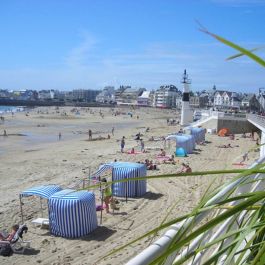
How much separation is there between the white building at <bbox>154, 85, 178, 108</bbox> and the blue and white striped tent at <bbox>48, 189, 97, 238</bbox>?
150302mm

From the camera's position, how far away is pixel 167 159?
23625 millimetres

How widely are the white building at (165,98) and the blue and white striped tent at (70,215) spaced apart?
15030cm

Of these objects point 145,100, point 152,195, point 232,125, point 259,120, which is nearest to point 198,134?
point 259,120

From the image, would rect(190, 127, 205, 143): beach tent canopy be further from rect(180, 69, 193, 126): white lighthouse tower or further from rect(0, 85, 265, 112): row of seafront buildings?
rect(0, 85, 265, 112): row of seafront buildings

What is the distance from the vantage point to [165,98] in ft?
534

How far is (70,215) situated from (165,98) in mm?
153826

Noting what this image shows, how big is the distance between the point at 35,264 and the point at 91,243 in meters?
1.60

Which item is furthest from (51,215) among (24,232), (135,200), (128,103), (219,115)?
(128,103)

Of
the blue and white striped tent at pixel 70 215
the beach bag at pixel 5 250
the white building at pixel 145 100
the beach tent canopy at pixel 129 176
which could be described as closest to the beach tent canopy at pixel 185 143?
the beach tent canopy at pixel 129 176

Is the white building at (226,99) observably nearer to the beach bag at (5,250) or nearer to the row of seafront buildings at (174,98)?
the row of seafront buildings at (174,98)

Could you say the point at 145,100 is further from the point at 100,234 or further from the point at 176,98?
the point at 100,234

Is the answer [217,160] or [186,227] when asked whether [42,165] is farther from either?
A: [186,227]

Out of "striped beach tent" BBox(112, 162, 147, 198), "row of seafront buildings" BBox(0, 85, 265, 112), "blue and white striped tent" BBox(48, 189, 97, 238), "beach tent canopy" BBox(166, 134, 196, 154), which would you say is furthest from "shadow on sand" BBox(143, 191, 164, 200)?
"row of seafront buildings" BBox(0, 85, 265, 112)

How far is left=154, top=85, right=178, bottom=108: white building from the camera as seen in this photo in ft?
534
